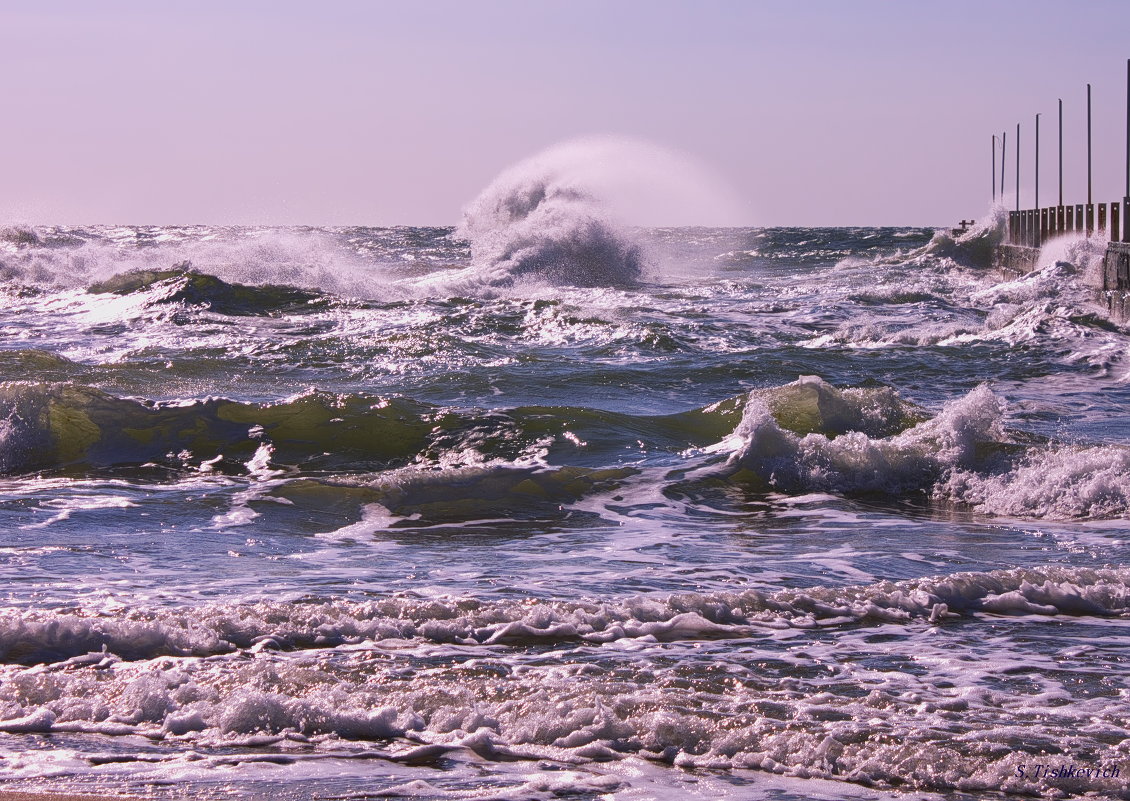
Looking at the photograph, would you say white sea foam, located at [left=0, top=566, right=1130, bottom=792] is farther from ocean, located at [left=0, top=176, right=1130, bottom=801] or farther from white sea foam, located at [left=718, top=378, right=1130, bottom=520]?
white sea foam, located at [left=718, top=378, right=1130, bottom=520]

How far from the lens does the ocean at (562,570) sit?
3299 mm

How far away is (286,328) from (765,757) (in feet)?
46.0

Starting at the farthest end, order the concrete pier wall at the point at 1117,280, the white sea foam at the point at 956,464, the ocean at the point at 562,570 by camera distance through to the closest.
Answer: the concrete pier wall at the point at 1117,280 < the white sea foam at the point at 956,464 < the ocean at the point at 562,570

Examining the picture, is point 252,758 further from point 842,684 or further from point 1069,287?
point 1069,287

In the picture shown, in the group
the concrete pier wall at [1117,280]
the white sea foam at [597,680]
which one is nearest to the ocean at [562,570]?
the white sea foam at [597,680]

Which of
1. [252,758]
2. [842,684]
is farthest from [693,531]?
[252,758]

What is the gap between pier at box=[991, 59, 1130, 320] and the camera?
19.3 meters

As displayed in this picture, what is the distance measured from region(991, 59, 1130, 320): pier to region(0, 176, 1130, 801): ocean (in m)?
5.25

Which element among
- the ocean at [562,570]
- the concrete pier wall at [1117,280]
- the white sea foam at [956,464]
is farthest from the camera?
the concrete pier wall at [1117,280]

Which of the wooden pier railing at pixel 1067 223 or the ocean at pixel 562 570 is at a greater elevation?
the wooden pier railing at pixel 1067 223

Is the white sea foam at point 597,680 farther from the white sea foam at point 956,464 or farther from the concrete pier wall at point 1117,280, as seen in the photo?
the concrete pier wall at point 1117,280

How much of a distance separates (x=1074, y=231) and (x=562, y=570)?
1124 inches

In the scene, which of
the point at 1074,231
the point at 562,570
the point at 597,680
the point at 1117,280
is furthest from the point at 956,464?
the point at 1074,231

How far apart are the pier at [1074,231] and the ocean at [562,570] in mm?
5252
